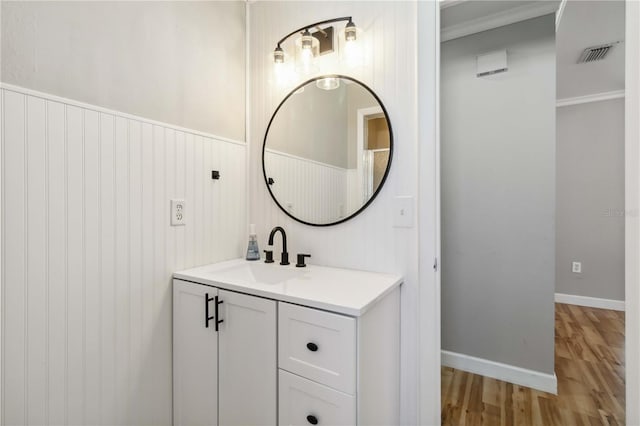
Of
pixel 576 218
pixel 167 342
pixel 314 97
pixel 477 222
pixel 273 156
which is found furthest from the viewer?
pixel 576 218

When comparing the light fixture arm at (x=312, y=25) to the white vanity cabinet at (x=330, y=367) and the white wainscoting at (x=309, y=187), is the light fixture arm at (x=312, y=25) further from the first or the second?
the white vanity cabinet at (x=330, y=367)

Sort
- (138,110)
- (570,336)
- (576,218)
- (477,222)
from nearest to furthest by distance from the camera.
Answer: (138,110) → (477,222) → (570,336) → (576,218)

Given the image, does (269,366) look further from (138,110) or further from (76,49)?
(76,49)

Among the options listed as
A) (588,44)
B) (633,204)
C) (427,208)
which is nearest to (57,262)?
(427,208)

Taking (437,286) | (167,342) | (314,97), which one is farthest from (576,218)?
(167,342)

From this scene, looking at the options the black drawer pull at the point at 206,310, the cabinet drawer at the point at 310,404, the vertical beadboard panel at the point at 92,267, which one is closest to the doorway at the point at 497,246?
the cabinet drawer at the point at 310,404

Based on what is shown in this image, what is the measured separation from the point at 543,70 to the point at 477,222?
1.02m

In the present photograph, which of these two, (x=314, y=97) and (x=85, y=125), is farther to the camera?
(x=314, y=97)

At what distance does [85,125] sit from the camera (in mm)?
1109

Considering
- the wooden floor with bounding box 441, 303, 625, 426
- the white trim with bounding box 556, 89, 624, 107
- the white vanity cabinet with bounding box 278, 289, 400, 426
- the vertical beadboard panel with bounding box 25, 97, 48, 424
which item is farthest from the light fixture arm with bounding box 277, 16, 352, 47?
the white trim with bounding box 556, 89, 624, 107

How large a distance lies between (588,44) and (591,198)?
1.71m

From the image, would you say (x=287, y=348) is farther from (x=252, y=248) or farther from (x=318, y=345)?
(x=252, y=248)

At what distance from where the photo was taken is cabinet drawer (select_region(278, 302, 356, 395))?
3.10ft

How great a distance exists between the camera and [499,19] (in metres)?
1.99
